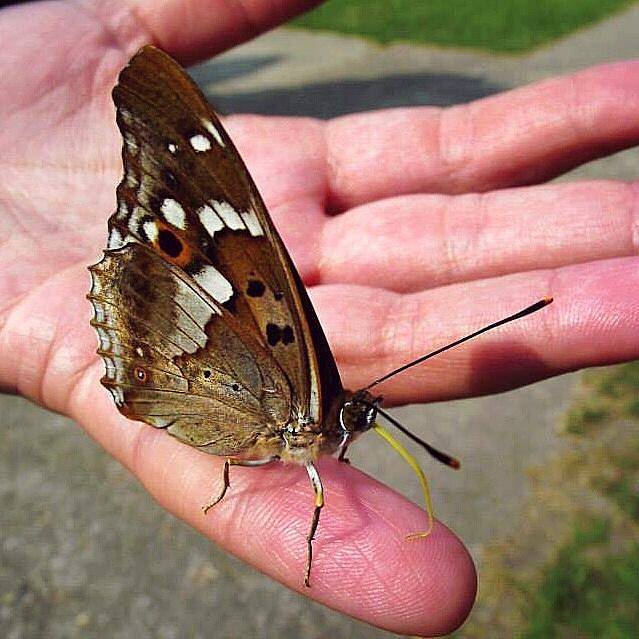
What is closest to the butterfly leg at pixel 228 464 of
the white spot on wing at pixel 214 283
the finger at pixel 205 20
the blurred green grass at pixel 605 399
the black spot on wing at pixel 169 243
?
the white spot on wing at pixel 214 283

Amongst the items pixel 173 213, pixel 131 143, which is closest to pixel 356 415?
pixel 173 213

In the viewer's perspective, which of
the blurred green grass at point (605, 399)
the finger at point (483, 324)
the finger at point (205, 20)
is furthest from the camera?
the blurred green grass at point (605, 399)

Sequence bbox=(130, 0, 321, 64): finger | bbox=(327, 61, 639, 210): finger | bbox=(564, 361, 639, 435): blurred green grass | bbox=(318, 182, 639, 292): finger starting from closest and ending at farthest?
bbox=(318, 182, 639, 292): finger → bbox=(327, 61, 639, 210): finger → bbox=(130, 0, 321, 64): finger → bbox=(564, 361, 639, 435): blurred green grass

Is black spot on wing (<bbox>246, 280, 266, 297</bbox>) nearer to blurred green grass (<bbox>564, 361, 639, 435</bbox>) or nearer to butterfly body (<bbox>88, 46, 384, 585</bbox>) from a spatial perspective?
butterfly body (<bbox>88, 46, 384, 585</bbox>)

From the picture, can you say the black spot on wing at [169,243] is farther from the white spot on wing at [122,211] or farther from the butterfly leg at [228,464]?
the butterfly leg at [228,464]

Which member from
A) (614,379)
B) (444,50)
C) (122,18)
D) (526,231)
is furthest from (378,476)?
(444,50)

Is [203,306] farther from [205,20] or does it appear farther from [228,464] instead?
[205,20]

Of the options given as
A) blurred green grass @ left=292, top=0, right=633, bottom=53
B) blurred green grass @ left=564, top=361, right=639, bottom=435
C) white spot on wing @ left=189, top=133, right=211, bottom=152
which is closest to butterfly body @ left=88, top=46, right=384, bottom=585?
white spot on wing @ left=189, top=133, right=211, bottom=152
